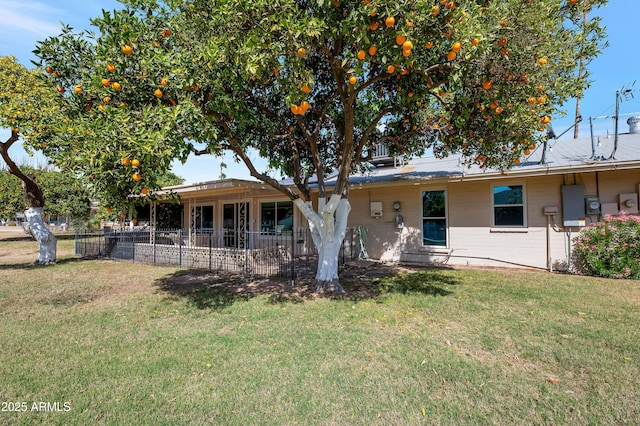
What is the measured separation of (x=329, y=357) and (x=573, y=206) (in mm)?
8143

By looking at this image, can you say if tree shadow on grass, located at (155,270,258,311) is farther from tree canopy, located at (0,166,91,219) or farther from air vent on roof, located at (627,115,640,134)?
tree canopy, located at (0,166,91,219)

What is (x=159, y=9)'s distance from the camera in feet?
18.8

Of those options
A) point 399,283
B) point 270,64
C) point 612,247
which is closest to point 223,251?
point 399,283

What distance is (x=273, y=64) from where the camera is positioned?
4.54m

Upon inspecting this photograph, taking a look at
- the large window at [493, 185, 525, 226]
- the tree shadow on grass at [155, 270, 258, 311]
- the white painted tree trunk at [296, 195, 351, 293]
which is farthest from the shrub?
the tree shadow on grass at [155, 270, 258, 311]

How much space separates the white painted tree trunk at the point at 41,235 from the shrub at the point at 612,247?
1625 centimetres

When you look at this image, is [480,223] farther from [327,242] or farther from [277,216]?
[277,216]

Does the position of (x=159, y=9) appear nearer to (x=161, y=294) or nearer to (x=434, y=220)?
(x=161, y=294)

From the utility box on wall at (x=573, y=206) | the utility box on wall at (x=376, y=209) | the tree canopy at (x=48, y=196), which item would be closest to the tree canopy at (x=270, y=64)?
the utility box on wall at (x=573, y=206)

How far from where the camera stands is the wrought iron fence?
372 inches

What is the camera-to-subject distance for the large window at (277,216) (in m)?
13.2

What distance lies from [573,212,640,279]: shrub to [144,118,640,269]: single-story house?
1.25 feet

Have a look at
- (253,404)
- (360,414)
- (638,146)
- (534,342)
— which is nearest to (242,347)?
(253,404)

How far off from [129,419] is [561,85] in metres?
7.10
